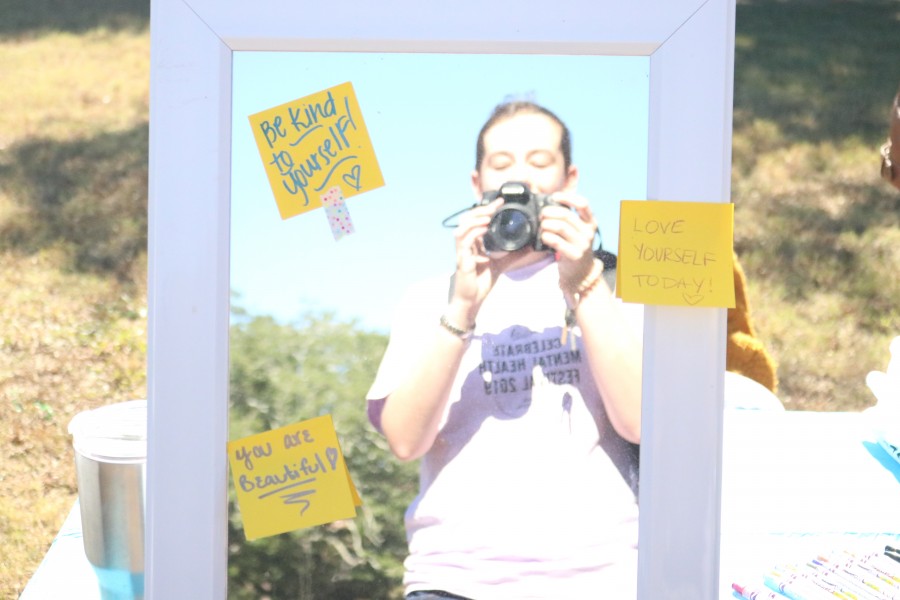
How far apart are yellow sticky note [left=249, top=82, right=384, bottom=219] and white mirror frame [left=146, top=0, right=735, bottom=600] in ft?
0.14

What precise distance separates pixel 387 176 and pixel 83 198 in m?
3.07

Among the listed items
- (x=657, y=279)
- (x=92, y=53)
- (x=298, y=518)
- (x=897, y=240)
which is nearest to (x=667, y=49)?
(x=657, y=279)

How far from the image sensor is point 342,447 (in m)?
0.96

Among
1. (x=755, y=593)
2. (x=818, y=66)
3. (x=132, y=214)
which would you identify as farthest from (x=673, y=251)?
(x=818, y=66)

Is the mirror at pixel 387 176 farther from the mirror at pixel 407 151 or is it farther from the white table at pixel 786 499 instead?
the white table at pixel 786 499

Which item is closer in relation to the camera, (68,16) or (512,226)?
(512,226)

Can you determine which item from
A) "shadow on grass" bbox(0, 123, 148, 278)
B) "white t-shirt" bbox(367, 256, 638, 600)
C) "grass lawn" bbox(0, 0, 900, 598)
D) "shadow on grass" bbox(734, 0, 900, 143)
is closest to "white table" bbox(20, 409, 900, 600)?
"white t-shirt" bbox(367, 256, 638, 600)

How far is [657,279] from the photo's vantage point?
3.03ft

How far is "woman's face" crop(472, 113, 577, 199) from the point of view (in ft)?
3.05

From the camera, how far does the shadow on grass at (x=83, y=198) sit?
3543mm

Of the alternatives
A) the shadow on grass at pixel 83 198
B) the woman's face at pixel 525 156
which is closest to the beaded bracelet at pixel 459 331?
the woman's face at pixel 525 156

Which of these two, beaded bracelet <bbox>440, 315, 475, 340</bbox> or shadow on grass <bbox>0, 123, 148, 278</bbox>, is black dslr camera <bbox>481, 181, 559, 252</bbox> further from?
shadow on grass <bbox>0, 123, 148, 278</bbox>

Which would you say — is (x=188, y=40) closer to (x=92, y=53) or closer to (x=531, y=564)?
(x=531, y=564)

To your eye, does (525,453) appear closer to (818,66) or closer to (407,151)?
(407,151)
